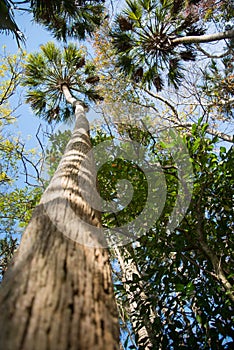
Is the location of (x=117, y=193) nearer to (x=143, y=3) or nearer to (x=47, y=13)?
(x=47, y=13)

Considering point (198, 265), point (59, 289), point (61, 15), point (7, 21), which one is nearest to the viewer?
point (59, 289)

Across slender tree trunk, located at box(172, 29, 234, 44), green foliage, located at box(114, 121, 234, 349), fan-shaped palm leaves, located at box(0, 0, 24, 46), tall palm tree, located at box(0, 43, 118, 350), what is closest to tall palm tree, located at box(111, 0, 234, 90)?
slender tree trunk, located at box(172, 29, 234, 44)

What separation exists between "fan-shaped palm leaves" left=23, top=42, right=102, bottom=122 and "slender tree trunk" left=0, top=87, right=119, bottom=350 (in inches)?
276

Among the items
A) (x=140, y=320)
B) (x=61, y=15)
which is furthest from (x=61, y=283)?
(x=61, y=15)

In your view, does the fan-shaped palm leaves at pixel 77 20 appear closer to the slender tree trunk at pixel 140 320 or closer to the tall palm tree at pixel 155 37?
the tall palm tree at pixel 155 37

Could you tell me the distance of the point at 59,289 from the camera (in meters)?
0.79

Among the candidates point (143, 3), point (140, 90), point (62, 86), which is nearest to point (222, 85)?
point (140, 90)

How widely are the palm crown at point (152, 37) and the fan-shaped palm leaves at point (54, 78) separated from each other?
122 centimetres

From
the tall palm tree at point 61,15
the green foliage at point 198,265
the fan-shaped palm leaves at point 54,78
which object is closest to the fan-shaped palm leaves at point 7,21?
the tall palm tree at point 61,15

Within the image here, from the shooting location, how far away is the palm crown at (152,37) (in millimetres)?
6664

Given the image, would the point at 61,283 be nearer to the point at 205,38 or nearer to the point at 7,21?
the point at 7,21

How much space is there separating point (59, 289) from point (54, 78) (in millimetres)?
7641

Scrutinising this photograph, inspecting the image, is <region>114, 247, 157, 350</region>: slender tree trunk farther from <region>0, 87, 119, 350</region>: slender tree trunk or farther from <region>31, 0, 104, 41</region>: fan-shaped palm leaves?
<region>31, 0, 104, 41</region>: fan-shaped palm leaves

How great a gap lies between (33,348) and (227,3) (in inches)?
391
